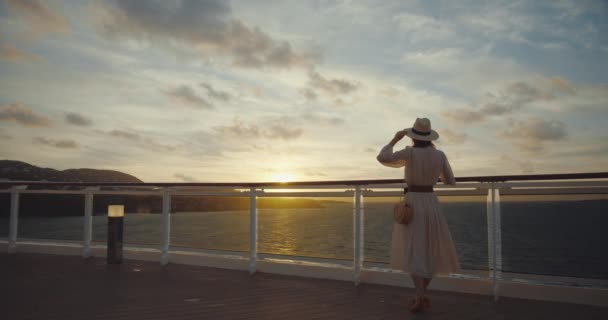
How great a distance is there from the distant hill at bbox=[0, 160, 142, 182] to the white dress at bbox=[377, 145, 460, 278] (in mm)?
116436

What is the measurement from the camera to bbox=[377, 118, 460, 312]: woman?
3.63 meters

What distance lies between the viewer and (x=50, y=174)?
121 meters

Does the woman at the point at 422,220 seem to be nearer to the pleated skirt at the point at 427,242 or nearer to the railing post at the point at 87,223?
the pleated skirt at the point at 427,242

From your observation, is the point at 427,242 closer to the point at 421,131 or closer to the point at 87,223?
the point at 421,131

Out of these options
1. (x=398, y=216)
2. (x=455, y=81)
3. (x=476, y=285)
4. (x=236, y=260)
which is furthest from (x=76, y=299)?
(x=455, y=81)

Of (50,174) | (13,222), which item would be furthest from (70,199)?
(13,222)

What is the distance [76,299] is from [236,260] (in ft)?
7.13

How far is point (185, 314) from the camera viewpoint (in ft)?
11.2

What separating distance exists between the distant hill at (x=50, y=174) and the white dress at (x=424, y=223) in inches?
4584

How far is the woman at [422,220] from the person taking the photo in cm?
363

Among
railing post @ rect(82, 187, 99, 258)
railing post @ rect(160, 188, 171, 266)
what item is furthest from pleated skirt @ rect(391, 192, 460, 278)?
railing post @ rect(82, 187, 99, 258)

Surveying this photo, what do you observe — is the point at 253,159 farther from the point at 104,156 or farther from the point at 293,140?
the point at 104,156

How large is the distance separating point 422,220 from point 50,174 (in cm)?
13517

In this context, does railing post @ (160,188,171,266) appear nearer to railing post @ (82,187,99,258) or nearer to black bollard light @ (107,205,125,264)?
black bollard light @ (107,205,125,264)
